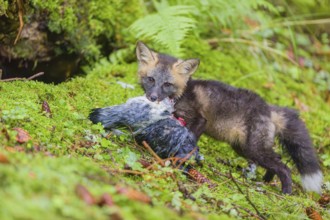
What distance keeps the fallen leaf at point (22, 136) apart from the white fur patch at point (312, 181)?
299 cm

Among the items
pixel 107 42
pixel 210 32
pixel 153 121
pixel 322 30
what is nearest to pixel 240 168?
pixel 153 121

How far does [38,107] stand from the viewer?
4.23 meters

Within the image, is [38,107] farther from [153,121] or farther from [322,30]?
[322,30]

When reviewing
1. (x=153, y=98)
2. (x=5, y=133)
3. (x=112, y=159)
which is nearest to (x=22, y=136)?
(x=5, y=133)

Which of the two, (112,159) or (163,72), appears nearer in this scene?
(112,159)

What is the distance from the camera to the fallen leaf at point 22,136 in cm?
333

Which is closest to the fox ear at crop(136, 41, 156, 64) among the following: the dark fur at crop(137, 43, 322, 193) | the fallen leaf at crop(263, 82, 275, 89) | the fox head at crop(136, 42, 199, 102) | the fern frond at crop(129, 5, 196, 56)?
the fox head at crop(136, 42, 199, 102)

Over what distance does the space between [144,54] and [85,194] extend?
12.7ft

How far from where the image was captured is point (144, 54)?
584 centimetres

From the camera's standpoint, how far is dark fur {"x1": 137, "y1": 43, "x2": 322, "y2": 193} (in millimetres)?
5207

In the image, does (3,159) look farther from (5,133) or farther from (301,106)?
(301,106)

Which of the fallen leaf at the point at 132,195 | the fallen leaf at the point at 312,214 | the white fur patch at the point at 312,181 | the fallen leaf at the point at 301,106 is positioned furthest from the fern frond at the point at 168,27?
the fallen leaf at the point at 132,195

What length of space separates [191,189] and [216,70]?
13.3ft

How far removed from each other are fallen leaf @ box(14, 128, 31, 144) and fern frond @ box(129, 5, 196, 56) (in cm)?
322
